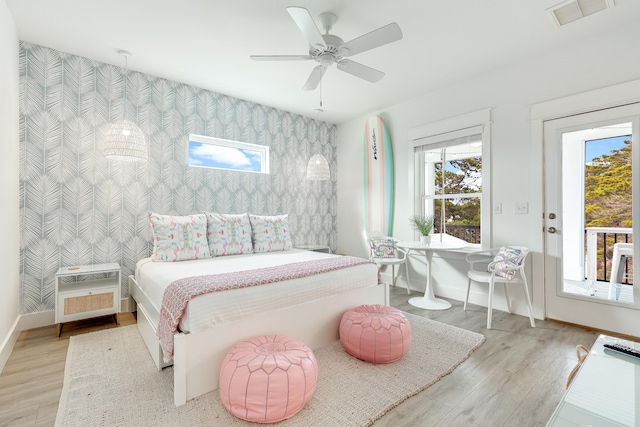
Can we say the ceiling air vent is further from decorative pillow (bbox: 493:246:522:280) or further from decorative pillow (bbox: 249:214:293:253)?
decorative pillow (bbox: 249:214:293:253)

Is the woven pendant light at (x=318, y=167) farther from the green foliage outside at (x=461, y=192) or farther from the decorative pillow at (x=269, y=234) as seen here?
the green foliage outside at (x=461, y=192)

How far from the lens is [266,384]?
1.45 m

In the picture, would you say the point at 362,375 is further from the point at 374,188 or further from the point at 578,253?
the point at 374,188

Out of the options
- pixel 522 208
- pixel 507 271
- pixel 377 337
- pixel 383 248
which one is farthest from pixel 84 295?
pixel 522 208

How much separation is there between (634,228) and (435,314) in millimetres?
1842

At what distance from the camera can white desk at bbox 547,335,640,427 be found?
102cm

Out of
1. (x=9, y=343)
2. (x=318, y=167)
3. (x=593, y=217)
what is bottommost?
(x=9, y=343)

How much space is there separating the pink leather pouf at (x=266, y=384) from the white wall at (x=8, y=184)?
1784 mm

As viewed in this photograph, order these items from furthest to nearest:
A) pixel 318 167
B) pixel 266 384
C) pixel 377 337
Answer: pixel 318 167, pixel 377 337, pixel 266 384

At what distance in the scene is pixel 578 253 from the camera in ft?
9.21

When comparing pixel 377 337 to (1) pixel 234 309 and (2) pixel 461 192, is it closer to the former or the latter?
(1) pixel 234 309

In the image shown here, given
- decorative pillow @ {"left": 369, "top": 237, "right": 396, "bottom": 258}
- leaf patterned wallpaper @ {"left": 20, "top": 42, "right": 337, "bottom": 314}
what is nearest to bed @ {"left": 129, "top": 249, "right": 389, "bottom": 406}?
leaf patterned wallpaper @ {"left": 20, "top": 42, "right": 337, "bottom": 314}

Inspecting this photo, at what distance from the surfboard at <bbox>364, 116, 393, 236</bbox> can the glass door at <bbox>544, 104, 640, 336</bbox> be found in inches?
74.1

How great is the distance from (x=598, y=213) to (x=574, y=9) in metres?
1.72
